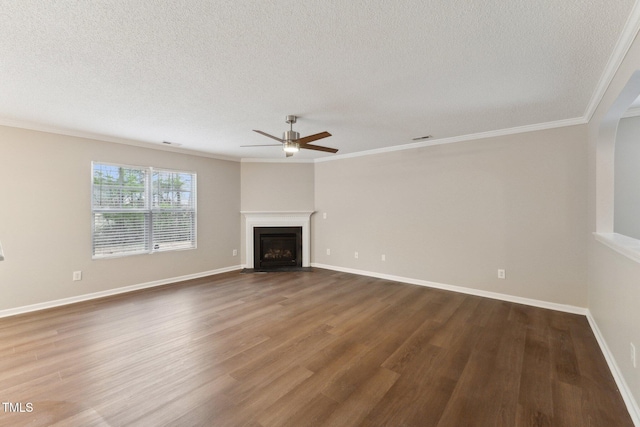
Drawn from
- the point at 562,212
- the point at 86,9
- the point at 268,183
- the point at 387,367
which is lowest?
the point at 387,367

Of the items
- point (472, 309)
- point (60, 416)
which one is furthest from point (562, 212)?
point (60, 416)

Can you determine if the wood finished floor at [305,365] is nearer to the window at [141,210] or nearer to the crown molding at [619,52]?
the window at [141,210]

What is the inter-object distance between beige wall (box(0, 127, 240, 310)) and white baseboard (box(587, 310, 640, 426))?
568cm

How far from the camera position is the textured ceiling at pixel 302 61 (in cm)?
152

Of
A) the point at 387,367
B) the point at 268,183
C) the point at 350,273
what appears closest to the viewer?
the point at 387,367

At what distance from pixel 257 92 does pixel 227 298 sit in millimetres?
2933

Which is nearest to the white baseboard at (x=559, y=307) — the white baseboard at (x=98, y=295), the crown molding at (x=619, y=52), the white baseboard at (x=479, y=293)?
the white baseboard at (x=479, y=293)

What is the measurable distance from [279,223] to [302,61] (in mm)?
4180

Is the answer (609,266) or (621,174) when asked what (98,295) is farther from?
(621,174)

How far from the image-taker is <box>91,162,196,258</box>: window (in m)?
4.07

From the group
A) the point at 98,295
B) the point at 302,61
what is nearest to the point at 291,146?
the point at 302,61

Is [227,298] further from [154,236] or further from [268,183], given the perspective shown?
[268,183]

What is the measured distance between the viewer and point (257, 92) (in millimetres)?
2570

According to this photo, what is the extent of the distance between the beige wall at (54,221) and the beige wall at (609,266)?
5727 mm
